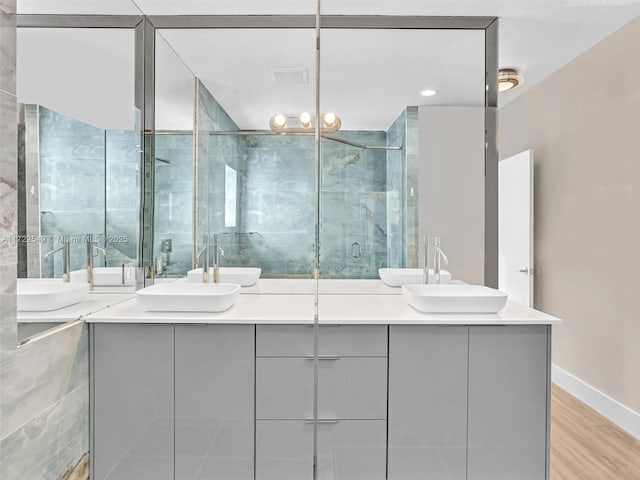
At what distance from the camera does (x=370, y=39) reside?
87.6 inches

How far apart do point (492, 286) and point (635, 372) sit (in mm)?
818

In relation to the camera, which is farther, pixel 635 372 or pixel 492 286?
pixel 492 286

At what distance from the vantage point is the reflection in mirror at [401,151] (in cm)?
217

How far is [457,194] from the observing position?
7.48 ft

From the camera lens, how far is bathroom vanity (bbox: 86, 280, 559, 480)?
1784mm

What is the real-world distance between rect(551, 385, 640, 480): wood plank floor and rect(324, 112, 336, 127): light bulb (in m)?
1.82

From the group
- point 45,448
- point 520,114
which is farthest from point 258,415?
point 520,114

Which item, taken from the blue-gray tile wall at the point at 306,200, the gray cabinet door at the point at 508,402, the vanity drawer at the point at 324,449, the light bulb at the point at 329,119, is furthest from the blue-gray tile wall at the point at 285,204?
the gray cabinet door at the point at 508,402

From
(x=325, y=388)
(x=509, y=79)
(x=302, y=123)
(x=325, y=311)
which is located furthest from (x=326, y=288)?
(x=509, y=79)

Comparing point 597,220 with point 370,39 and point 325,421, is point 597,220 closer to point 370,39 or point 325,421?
point 370,39

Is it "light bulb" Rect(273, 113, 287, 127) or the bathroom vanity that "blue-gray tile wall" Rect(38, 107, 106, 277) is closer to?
the bathroom vanity

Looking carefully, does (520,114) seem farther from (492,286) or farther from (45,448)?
(45,448)

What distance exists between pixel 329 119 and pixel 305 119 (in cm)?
13

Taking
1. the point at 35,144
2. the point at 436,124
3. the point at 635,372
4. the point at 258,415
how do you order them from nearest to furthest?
the point at 35,144, the point at 258,415, the point at 635,372, the point at 436,124
